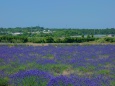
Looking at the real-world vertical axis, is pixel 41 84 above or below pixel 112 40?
above

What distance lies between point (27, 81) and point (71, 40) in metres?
40.4

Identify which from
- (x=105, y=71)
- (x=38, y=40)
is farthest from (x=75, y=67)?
(x=38, y=40)

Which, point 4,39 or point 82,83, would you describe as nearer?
point 82,83

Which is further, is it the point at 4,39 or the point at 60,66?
the point at 4,39

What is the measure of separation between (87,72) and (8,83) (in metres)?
4.48

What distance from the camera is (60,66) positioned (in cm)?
1342

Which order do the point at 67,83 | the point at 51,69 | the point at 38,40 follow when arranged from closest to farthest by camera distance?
the point at 67,83, the point at 51,69, the point at 38,40

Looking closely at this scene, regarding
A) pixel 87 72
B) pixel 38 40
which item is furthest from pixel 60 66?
pixel 38 40

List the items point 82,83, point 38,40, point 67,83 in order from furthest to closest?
point 38,40
point 82,83
point 67,83

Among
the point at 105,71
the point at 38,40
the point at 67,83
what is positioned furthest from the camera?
the point at 38,40

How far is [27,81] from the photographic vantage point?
26.6 ft

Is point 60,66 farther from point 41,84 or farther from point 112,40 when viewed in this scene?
point 112,40

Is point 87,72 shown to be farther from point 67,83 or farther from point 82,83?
point 67,83

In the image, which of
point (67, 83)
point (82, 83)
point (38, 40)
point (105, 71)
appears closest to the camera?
point (67, 83)
